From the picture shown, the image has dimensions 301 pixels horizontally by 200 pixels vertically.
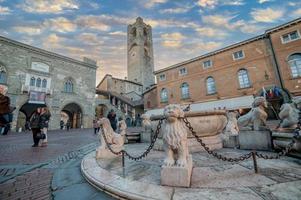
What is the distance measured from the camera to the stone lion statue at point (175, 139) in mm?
2303

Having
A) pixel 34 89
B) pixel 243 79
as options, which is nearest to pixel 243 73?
pixel 243 79

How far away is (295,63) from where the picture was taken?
49.0ft

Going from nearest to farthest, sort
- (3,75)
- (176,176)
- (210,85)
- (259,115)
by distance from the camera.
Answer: (176,176) → (259,115) → (3,75) → (210,85)

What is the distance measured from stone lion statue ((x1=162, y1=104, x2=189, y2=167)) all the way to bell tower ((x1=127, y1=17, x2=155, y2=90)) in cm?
4153

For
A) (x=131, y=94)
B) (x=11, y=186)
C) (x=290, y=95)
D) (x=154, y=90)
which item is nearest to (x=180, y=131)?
(x=11, y=186)

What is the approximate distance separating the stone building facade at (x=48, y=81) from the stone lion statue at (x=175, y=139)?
75.2 ft

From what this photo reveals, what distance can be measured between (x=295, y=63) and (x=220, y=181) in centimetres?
1908

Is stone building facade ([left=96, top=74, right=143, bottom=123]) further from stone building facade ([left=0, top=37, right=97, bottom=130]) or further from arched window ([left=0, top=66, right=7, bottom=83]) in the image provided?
arched window ([left=0, top=66, right=7, bottom=83])

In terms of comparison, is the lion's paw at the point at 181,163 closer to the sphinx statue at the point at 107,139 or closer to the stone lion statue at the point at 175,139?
the stone lion statue at the point at 175,139

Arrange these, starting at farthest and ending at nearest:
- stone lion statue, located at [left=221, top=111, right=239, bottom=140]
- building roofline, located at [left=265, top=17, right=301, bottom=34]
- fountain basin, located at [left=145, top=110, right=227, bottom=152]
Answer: building roofline, located at [left=265, top=17, right=301, bottom=34] → stone lion statue, located at [left=221, top=111, right=239, bottom=140] → fountain basin, located at [left=145, top=110, right=227, bottom=152]

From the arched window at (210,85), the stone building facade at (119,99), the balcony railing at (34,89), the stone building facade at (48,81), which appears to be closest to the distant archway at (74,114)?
the stone building facade at (48,81)

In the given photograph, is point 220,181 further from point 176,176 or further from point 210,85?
point 210,85

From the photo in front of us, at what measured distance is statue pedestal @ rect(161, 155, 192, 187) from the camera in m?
2.15

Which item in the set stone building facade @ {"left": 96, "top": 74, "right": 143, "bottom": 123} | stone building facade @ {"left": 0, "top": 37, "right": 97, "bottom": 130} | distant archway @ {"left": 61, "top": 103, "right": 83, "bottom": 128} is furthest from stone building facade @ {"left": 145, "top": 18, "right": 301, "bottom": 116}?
distant archway @ {"left": 61, "top": 103, "right": 83, "bottom": 128}
